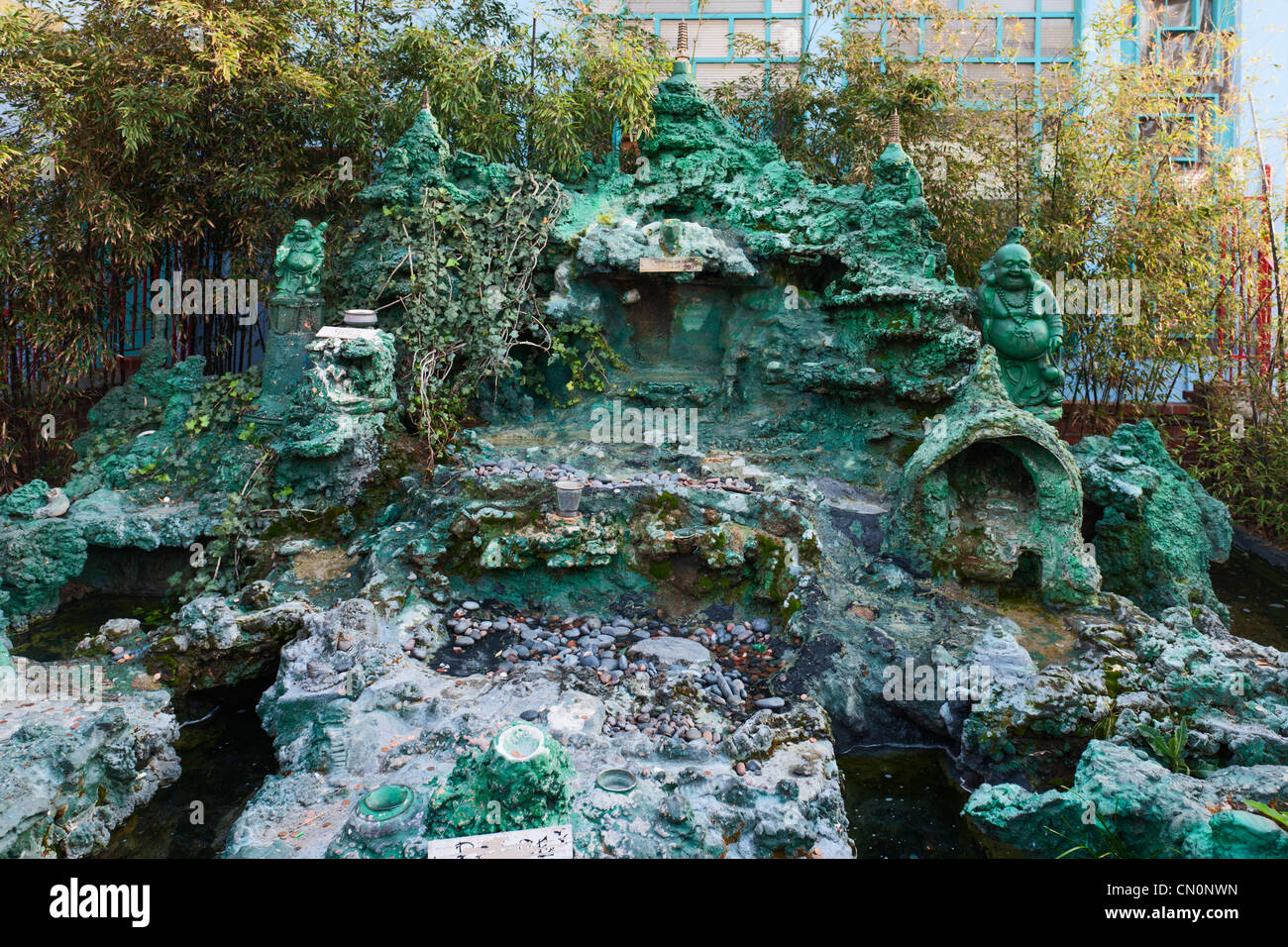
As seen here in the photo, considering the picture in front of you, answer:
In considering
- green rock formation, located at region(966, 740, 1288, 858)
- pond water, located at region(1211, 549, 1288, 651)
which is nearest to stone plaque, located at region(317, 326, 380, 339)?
green rock formation, located at region(966, 740, 1288, 858)

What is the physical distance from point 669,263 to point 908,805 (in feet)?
17.8

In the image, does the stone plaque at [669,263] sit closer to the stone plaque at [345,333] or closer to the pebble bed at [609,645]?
A: the stone plaque at [345,333]

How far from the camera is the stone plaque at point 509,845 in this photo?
9.63 ft

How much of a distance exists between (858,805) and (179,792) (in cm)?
360

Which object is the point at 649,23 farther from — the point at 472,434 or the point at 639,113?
the point at 472,434

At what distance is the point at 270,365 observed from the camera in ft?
25.2

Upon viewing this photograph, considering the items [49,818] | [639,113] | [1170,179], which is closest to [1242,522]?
[1170,179]

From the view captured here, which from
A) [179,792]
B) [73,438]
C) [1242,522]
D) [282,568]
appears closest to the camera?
[179,792]

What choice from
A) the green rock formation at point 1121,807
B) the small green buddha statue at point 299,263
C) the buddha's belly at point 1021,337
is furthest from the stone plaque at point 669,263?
the green rock formation at point 1121,807

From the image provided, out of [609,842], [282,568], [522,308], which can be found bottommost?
[609,842]

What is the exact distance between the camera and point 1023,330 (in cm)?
694

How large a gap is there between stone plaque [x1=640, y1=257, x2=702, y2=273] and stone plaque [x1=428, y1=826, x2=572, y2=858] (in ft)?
20.2

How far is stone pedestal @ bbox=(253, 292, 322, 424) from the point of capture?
7.57 m

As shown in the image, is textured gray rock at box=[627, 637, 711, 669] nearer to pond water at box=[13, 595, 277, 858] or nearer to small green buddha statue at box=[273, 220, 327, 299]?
pond water at box=[13, 595, 277, 858]
